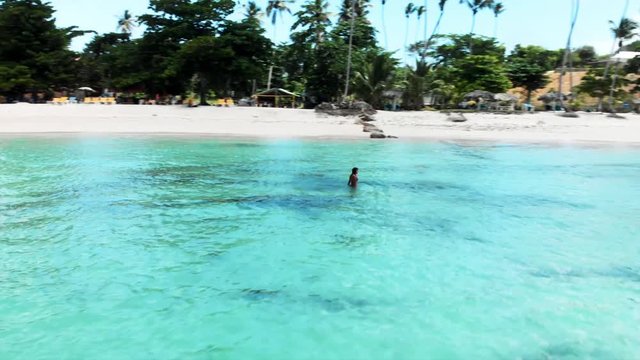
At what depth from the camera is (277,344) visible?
223 inches

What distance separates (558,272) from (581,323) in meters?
1.95

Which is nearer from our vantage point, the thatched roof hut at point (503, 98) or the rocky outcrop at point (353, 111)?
the rocky outcrop at point (353, 111)

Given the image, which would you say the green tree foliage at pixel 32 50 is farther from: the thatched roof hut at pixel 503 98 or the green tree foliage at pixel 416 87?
the thatched roof hut at pixel 503 98

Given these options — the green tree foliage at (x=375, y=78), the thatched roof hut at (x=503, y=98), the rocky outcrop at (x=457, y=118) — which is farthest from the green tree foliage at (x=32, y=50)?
the thatched roof hut at (x=503, y=98)

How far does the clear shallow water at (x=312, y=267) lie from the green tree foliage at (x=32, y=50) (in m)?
29.0

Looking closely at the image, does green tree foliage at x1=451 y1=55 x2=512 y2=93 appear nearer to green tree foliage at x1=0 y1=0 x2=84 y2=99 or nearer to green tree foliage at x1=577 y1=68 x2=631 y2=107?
green tree foliage at x1=577 y1=68 x2=631 y2=107

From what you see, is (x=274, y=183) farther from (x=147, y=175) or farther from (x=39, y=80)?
(x=39, y=80)

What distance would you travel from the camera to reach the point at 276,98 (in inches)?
1801

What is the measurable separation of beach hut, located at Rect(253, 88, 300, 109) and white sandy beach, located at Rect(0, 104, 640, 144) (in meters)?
6.99

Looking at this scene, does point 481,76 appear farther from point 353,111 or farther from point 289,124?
point 289,124

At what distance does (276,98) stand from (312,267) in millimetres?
38748

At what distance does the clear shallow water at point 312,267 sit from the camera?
19.0ft

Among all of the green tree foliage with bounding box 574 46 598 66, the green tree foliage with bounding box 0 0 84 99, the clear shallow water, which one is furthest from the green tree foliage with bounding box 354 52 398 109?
the green tree foliage with bounding box 574 46 598 66

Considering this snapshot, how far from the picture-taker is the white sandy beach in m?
32.8
